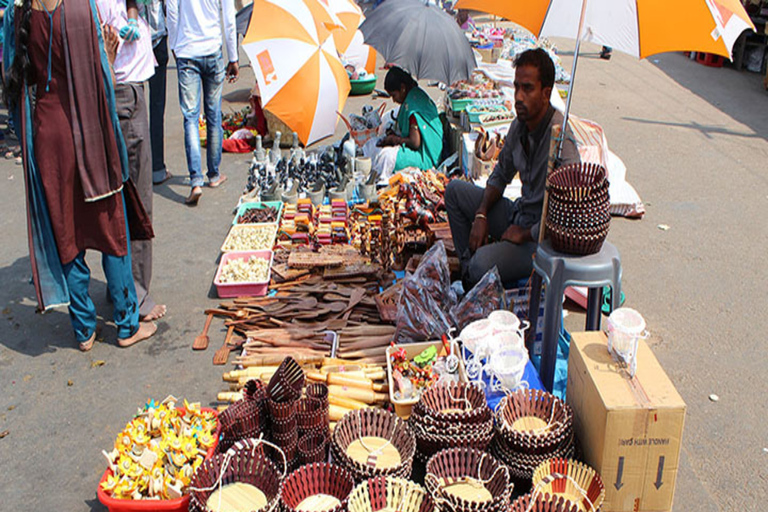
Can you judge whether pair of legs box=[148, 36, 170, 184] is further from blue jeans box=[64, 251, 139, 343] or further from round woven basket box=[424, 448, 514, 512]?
round woven basket box=[424, 448, 514, 512]

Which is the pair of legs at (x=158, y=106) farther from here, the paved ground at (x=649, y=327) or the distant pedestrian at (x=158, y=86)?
the paved ground at (x=649, y=327)

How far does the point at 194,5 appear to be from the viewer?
584cm

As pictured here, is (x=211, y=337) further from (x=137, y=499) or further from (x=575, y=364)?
(x=575, y=364)

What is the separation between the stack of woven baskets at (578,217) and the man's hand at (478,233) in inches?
38.9

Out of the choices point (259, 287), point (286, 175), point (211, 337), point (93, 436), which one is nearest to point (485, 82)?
point (286, 175)

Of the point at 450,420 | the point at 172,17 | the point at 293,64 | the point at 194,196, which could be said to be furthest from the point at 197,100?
the point at 450,420

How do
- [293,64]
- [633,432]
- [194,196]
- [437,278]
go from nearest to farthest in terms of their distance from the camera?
[633,432] → [437,278] → [293,64] → [194,196]

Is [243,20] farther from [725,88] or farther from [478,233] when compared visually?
[725,88]

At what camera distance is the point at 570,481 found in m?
2.46

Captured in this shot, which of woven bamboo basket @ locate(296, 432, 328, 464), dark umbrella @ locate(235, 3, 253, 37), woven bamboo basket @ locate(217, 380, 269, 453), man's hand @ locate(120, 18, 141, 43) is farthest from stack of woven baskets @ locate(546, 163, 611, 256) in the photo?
dark umbrella @ locate(235, 3, 253, 37)

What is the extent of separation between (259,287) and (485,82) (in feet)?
13.4

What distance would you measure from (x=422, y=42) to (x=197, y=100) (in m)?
2.31

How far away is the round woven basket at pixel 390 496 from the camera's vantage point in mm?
2363

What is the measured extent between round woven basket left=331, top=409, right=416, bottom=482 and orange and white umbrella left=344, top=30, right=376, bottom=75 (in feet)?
22.9
